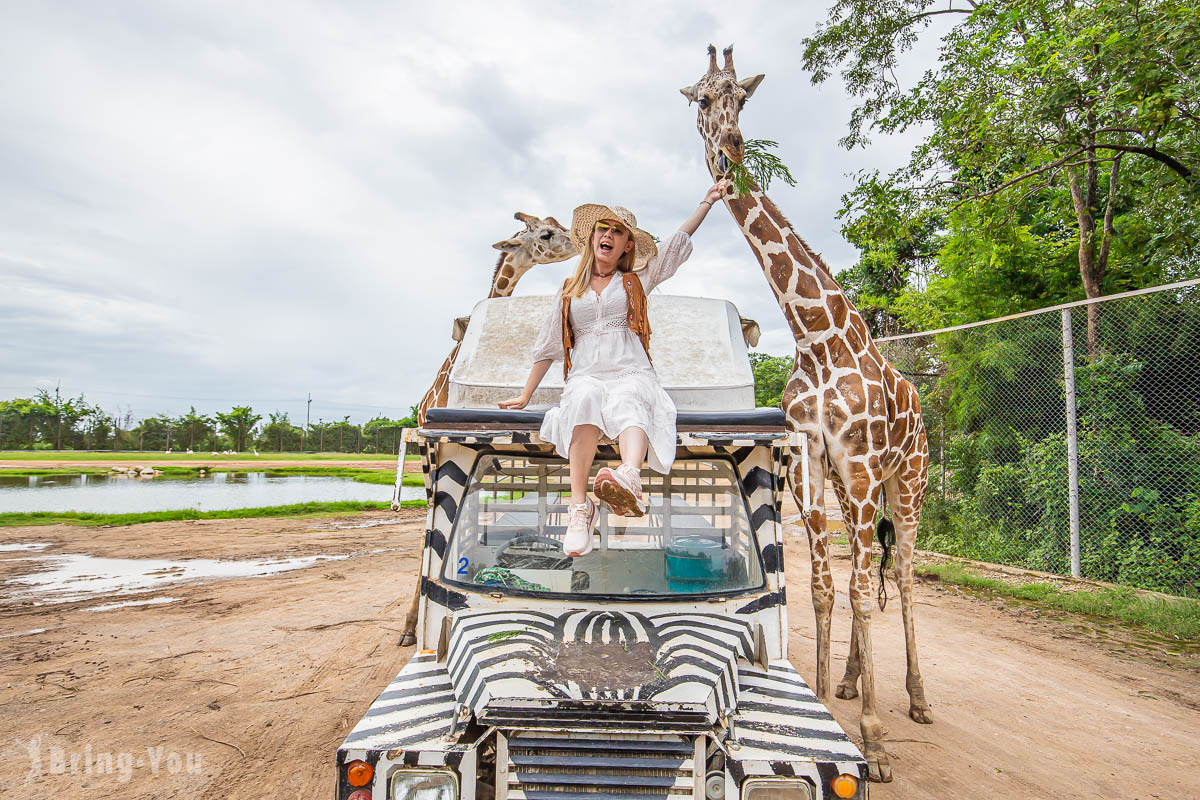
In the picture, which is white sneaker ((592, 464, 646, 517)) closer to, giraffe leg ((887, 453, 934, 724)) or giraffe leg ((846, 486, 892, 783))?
giraffe leg ((846, 486, 892, 783))

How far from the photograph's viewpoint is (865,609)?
4.14m

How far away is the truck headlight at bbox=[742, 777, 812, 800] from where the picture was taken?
212cm

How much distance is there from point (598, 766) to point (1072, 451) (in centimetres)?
843

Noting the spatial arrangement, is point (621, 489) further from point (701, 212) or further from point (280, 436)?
point (280, 436)

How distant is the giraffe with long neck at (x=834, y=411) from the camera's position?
4.23 m

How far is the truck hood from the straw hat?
1816 millimetres

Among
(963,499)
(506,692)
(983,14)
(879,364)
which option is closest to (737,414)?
(506,692)

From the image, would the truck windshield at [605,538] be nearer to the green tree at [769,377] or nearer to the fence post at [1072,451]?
the fence post at [1072,451]

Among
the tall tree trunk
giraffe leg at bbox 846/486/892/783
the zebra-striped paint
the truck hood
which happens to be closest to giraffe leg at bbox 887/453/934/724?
giraffe leg at bbox 846/486/892/783

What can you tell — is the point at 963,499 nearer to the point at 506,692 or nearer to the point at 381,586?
the point at 381,586

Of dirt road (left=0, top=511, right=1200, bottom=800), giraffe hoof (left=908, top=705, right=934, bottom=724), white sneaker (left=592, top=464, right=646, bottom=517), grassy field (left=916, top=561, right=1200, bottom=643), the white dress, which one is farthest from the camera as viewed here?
grassy field (left=916, top=561, right=1200, bottom=643)

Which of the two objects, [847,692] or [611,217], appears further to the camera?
[847,692]

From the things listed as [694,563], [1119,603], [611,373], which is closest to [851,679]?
[694,563]

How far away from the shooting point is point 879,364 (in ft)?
15.1
